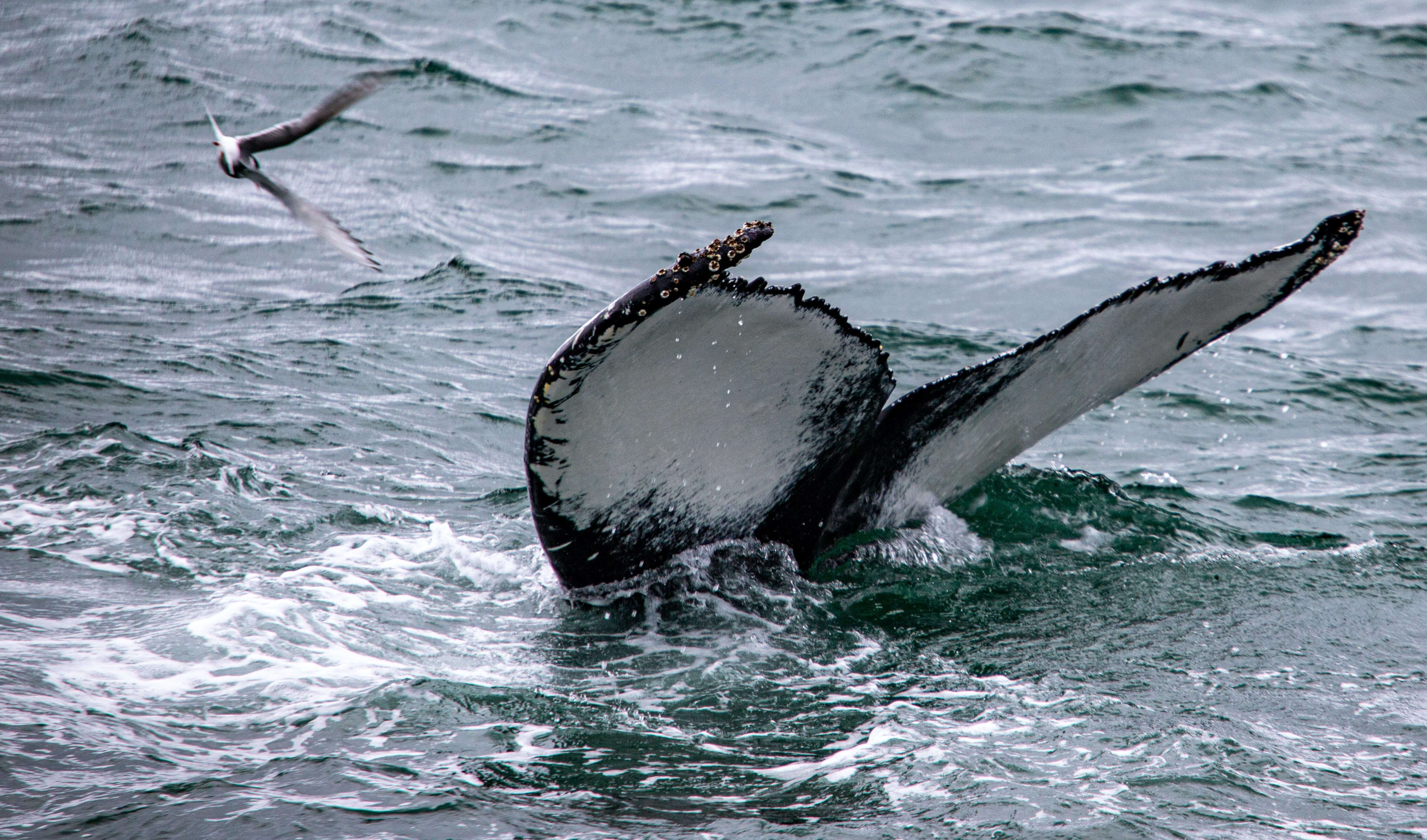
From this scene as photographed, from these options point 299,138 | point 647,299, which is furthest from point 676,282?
point 299,138

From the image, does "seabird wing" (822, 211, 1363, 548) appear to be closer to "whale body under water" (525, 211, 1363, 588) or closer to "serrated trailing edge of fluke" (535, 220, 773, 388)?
"whale body under water" (525, 211, 1363, 588)

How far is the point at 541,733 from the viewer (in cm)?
335

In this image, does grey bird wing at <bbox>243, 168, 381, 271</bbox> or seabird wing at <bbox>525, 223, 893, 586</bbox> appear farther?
grey bird wing at <bbox>243, 168, 381, 271</bbox>

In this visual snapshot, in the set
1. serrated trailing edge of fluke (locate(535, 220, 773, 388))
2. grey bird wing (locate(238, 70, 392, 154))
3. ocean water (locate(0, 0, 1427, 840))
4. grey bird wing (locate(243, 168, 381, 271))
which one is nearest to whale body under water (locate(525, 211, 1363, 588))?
serrated trailing edge of fluke (locate(535, 220, 773, 388))

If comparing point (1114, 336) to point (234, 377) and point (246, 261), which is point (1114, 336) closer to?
point (234, 377)

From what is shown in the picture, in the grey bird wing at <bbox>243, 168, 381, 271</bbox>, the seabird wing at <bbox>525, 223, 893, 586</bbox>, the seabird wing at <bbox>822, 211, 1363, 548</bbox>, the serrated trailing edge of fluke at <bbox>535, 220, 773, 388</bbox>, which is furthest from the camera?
the seabird wing at <bbox>822, 211, 1363, 548</bbox>

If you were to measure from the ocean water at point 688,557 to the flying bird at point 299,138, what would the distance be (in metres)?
1.25

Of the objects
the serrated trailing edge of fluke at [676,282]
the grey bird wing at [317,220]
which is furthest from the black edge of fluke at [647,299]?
the grey bird wing at [317,220]

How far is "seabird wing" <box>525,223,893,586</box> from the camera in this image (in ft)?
10.1

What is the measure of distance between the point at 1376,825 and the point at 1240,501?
2.83 meters

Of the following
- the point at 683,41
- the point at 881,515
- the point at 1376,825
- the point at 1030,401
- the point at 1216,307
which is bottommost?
the point at 1376,825

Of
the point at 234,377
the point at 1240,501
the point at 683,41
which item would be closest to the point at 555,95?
the point at 683,41

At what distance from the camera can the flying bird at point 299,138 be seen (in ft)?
11.1

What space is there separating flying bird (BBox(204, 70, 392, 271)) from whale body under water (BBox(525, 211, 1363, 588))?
2.26ft
